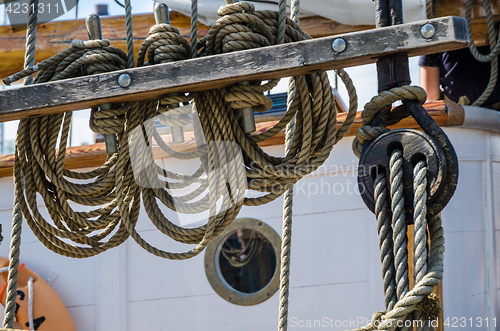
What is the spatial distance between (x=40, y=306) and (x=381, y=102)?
2.11 metres

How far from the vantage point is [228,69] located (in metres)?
1.15

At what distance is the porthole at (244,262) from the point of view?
7.89 feet

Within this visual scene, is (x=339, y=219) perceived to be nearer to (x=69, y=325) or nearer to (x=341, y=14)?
(x=341, y=14)

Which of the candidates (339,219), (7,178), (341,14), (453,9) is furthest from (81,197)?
(453,9)

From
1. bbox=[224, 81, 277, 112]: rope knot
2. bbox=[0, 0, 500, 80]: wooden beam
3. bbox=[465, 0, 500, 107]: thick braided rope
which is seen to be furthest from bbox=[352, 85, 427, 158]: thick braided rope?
bbox=[0, 0, 500, 80]: wooden beam

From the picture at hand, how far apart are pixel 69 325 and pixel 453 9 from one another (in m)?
2.67

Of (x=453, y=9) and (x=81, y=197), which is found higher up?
(x=453, y=9)

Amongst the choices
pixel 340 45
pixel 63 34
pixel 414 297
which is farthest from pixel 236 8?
pixel 63 34

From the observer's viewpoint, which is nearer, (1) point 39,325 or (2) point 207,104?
(2) point 207,104

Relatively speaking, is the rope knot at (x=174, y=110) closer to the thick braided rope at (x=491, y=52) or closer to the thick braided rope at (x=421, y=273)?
the thick braided rope at (x=421, y=273)

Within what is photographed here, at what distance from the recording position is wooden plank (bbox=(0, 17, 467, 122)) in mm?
1047

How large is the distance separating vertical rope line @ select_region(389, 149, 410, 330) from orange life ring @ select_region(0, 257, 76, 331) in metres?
2.03

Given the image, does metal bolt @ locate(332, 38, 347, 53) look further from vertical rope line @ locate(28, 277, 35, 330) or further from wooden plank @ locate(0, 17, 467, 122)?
vertical rope line @ locate(28, 277, 35, 330)

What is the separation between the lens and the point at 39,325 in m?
2.43
